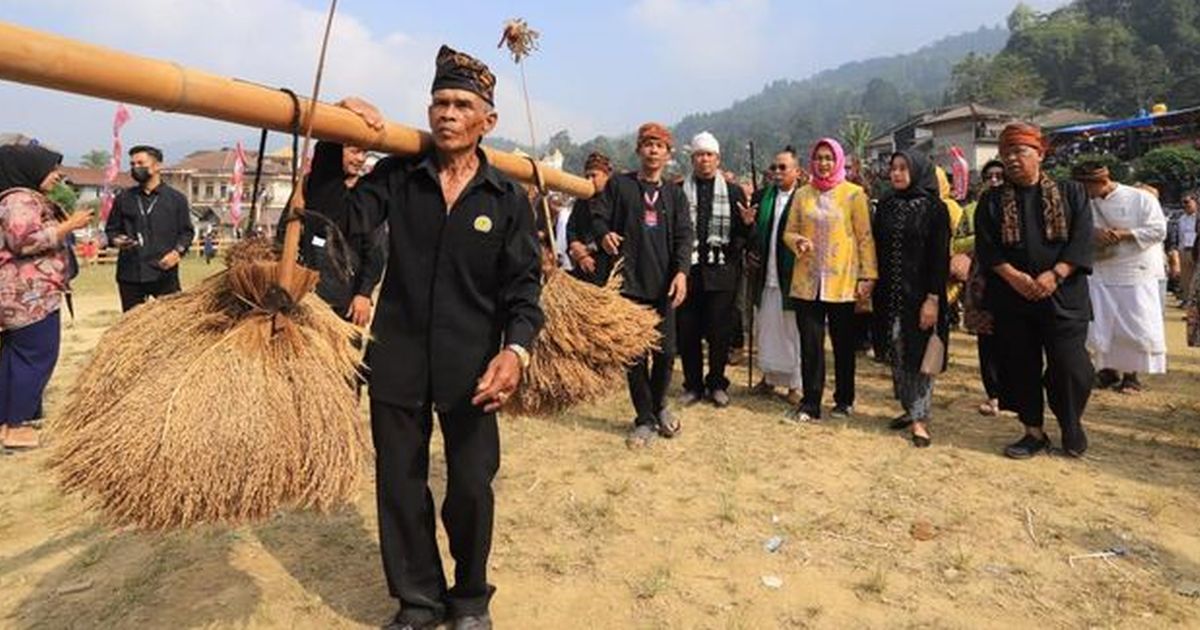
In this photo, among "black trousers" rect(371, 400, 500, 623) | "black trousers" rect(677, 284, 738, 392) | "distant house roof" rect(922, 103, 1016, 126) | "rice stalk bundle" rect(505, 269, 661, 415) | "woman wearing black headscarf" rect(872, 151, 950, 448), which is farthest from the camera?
"distant house roof" rect(922, 103, 1016, 126)

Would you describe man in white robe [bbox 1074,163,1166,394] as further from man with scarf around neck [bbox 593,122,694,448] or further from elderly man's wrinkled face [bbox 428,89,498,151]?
elderly man's wrinkled face [bbox 428,89,498,151]

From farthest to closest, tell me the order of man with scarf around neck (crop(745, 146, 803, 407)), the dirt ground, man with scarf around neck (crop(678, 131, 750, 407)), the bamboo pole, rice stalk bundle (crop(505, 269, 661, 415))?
man with scarf around neck (crop(745, 146, 803, 407)), man with scarf around neck (crop(678, 131, 750, 407)), rice stalk bundle (crop(505, 269, 661, 415)), the dirt ground, the bamboo pole

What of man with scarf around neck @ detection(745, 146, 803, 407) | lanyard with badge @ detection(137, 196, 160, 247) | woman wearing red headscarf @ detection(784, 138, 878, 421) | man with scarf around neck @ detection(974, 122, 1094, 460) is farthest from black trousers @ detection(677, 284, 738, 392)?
lanyard with badge @ detection(137, 196, 160, 247)

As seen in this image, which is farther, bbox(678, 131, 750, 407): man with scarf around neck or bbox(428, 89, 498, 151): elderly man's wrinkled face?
bbox(678, 131, 750, 407): man with scarf around neck

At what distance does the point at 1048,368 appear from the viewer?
4609 millimetres

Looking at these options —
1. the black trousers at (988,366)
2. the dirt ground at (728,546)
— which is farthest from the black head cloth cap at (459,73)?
the black trousers at (988,366)

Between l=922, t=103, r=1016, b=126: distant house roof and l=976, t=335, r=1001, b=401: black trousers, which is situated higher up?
l=922, t=103, r=1016, b=126: distant house roof

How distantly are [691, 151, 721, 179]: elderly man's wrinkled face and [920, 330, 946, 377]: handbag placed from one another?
1.90 metres

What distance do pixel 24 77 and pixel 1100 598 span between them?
3774 mm

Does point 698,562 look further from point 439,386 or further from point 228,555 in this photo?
point 228,555

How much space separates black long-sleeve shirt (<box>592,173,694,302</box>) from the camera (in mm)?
4816

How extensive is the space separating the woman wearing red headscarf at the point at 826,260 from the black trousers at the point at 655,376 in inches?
42.5

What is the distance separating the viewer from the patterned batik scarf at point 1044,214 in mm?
4363

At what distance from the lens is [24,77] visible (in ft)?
5.29
